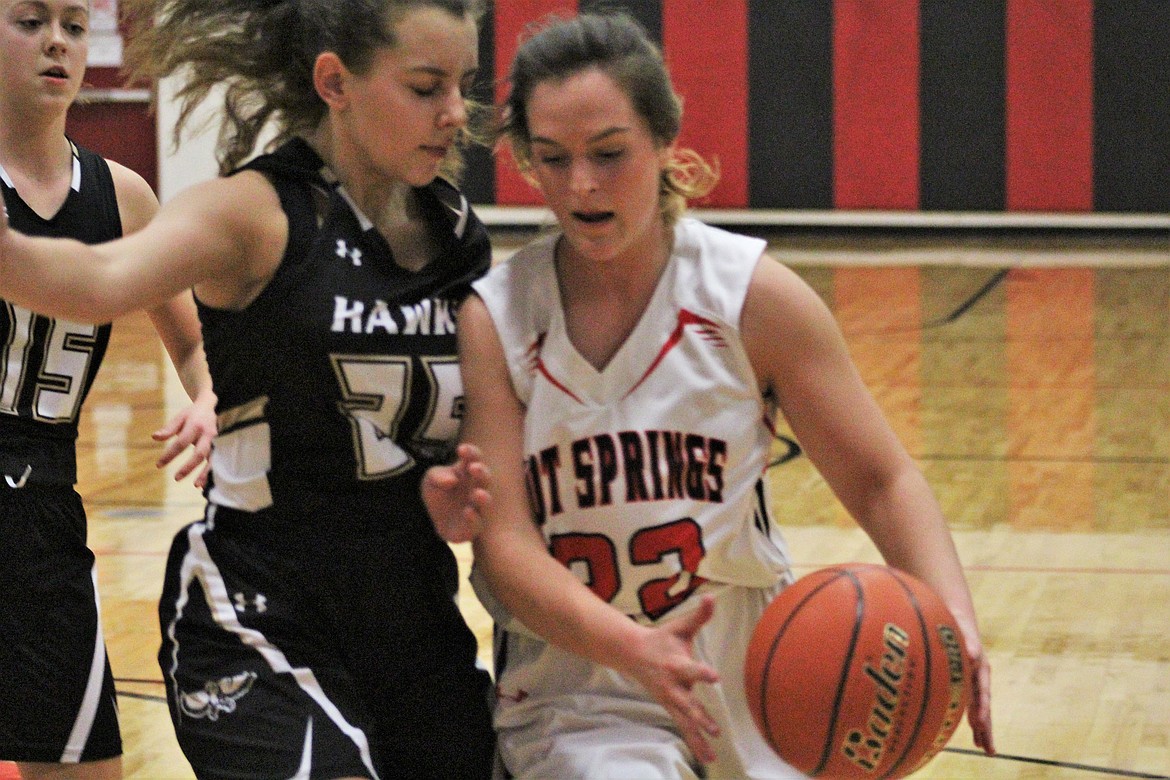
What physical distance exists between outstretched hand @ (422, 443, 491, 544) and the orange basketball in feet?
1.46

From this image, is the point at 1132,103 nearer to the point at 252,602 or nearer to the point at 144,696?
the point at 144,696

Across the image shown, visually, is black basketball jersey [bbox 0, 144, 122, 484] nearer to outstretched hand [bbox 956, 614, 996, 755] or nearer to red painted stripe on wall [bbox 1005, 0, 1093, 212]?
outstretched hand [bbox 956, 614, 996, 755]

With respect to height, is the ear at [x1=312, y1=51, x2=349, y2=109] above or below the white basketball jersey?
above

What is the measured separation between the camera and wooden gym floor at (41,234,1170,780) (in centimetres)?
440

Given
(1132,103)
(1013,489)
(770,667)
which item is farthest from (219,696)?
(1132,103)

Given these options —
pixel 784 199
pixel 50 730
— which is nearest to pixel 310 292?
pixel 50 730

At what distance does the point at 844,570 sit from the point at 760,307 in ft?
1.36

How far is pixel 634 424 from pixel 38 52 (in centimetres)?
138

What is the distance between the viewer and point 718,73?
1467 centimetres

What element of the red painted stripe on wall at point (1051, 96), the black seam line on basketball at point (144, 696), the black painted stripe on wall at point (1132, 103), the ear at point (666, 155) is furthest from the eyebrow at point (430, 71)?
the black painted stripe on wall at point (1132, 103)

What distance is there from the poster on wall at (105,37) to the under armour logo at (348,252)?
12.8m

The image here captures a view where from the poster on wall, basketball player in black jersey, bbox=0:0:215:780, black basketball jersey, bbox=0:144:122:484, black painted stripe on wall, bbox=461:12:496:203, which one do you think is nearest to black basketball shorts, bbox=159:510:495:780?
basketball player in black jersey, bbox=0:0:215:780

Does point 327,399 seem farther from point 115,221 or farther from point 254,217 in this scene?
point 115,221

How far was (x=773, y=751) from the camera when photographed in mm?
2475
